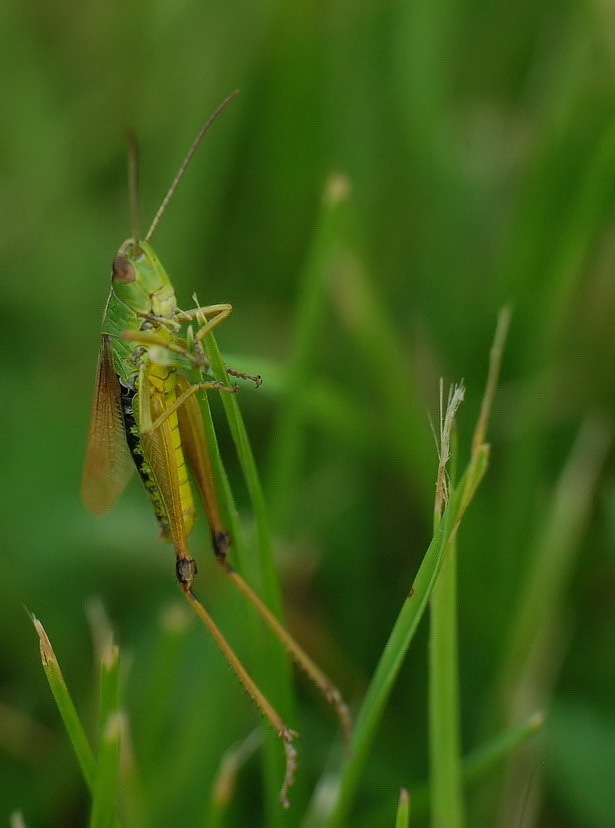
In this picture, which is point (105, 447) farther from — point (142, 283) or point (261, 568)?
point (261, 568)

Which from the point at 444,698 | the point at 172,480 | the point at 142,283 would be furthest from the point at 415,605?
the point at 142,283

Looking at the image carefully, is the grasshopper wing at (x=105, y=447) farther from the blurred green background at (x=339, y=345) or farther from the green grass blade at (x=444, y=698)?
the green grass blade at (x=444, y=698)

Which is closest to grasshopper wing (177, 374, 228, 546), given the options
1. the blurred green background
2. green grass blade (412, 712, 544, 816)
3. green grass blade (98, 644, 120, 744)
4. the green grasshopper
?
the green grasshopper

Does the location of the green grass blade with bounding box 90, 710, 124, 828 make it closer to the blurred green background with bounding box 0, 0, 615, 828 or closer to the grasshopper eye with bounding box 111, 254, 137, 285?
the blurred green background with bounding box 0, 0, 615, 828

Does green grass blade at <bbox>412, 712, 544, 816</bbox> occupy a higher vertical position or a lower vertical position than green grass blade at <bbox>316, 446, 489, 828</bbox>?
lower

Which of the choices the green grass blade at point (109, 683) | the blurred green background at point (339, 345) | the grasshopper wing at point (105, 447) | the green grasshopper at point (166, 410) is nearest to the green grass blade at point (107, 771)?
the green grass blade at point (109, 683)

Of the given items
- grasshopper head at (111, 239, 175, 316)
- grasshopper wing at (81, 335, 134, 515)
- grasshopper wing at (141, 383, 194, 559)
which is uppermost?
grasshopper head at (111, 239, 175, 316)

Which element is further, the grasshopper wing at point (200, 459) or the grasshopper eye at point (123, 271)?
the grasshopper eye at point (123, 271)
